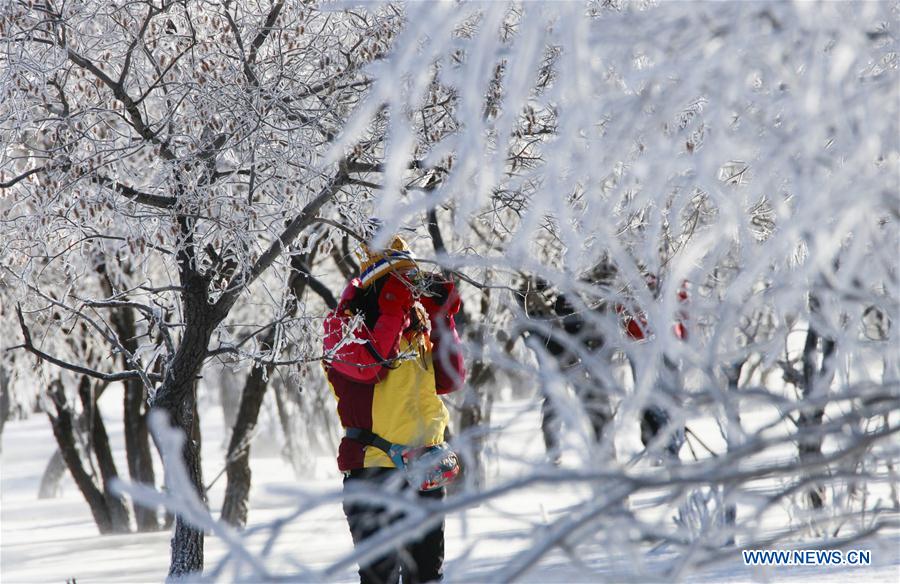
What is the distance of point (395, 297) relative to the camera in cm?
488

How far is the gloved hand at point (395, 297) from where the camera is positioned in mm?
4863

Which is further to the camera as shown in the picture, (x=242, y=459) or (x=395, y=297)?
(x=242, y=459)

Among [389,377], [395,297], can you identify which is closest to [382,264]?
[395,297]

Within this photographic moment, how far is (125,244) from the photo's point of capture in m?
5.17

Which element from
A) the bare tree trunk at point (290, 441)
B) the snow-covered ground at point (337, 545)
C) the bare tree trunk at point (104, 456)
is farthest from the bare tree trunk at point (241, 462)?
the bare tree trunk at point (290, 441)

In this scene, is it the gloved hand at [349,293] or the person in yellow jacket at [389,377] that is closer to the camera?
the person in yellow jacket at [389,377]

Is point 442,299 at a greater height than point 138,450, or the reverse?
point 442,299

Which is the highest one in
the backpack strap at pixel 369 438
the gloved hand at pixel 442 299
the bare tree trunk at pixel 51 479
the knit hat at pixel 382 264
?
the knit hat at pixel 382 264

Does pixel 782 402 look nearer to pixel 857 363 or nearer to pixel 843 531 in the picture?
pixel 857 363

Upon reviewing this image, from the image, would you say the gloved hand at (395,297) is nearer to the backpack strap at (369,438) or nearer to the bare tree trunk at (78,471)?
the backpack strap at (369,438)

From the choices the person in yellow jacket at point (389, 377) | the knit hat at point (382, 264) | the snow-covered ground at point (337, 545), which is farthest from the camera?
the knit hat at point (382, 264)

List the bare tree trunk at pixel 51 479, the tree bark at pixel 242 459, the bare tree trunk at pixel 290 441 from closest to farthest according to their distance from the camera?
the tree bark at pixel 242 459
the bare tree trunk at pixel 51 479
the bare tree trunk at pixel 290 441

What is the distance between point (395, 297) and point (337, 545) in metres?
3.64

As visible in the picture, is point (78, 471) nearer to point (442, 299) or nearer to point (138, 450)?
point (138, 450)
